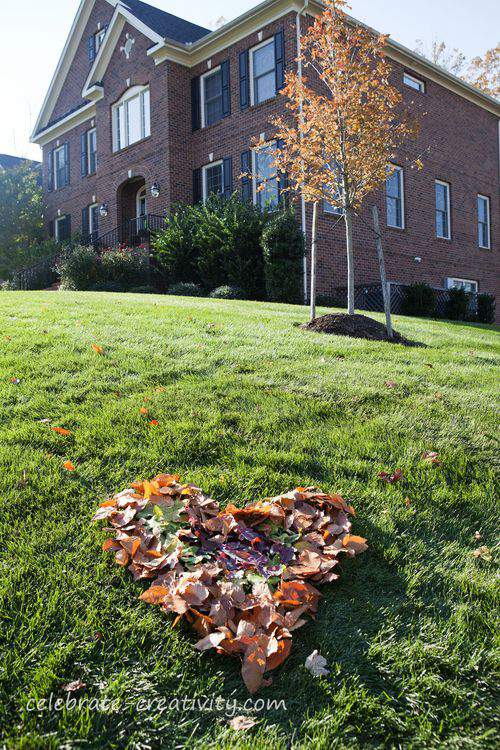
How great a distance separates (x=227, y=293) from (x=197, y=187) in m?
5.57

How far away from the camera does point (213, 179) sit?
16828mm

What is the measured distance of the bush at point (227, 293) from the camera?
1296 centimetres

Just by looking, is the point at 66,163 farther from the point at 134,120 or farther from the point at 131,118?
the point at 134,120

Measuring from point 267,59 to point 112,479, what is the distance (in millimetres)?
14736

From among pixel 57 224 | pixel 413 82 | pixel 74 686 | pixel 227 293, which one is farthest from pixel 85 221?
pixel 74 686

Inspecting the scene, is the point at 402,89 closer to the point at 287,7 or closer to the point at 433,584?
the point at 287,7

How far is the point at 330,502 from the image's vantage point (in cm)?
288

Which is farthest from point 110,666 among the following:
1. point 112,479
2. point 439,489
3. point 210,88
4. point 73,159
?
point 73,159

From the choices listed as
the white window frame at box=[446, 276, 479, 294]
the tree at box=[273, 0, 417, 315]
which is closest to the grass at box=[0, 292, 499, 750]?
the tree at box=[273, 0, 417, 315]

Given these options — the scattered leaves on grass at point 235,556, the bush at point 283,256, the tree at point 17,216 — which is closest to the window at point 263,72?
the bush at point 283,256

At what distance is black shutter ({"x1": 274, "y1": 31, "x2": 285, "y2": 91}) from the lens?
47.1 ft

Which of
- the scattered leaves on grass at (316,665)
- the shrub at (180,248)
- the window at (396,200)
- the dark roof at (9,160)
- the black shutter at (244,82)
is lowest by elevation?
the scattered leaves on grass at (316,665)

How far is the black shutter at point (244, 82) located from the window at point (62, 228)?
986 centimetres

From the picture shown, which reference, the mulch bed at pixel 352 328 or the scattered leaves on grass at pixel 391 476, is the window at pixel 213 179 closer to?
the mulch bed at pixel 352 328
